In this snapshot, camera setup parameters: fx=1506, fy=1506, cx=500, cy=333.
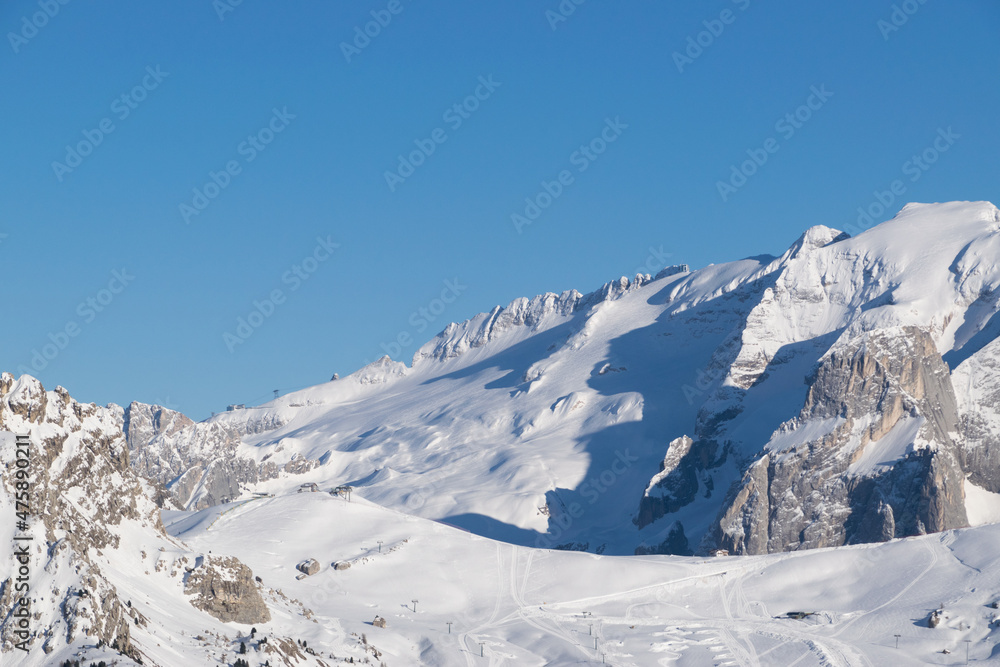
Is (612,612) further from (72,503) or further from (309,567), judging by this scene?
(72,503)

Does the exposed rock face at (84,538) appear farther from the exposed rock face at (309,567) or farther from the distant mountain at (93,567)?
the exposed rock face at (309,567)

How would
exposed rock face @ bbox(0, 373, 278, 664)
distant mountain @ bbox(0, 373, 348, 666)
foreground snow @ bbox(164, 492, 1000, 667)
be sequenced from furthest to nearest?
foreground snow @ bbox(164, 492, 1000, 667)
exposed rock face @ bbox(0, 373, 278, 664)
distant mountain @ bbox(0, 373, 348, 666)

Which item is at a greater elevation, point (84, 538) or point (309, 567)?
point (309, 567)

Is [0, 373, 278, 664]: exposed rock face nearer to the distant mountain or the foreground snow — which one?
the distant mountain

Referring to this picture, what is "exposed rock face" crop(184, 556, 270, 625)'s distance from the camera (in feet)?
470

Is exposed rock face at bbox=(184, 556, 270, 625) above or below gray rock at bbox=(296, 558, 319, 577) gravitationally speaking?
below

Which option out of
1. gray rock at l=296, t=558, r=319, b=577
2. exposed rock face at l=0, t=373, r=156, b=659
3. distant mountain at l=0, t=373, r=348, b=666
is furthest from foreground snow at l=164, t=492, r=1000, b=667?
exposed rock face at l=0, t=373, r=156, b=659

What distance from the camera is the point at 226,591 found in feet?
478

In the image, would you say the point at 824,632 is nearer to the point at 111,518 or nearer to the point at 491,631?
the point at 491,631

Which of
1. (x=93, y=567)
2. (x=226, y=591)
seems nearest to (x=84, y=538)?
(x=93, y=567)

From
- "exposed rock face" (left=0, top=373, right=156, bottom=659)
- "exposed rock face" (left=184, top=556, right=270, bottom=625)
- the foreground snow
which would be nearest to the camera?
"exposed rock face" (left=0, top=373, right=156, bottom=659)

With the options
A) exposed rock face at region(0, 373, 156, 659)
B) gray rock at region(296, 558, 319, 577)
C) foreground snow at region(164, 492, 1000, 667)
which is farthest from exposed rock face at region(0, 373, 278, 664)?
gray rock at region(296, 558, 319, 577)

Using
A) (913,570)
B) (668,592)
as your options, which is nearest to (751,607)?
(668,592)

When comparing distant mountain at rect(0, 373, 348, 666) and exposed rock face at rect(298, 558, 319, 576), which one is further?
exposed rock face at rect(298, 558, 319, 576)
